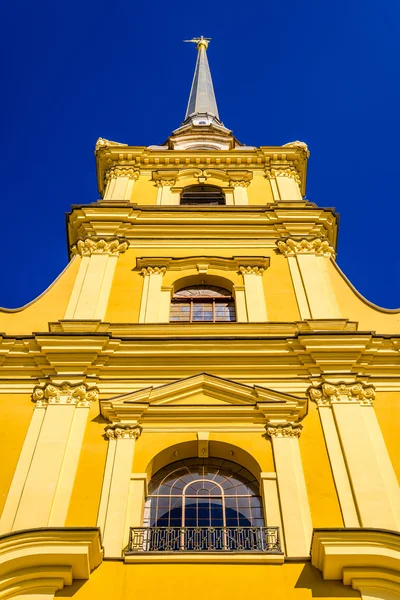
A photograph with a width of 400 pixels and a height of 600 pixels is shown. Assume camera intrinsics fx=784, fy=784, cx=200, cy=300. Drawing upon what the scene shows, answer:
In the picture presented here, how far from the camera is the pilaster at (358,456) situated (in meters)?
11.5

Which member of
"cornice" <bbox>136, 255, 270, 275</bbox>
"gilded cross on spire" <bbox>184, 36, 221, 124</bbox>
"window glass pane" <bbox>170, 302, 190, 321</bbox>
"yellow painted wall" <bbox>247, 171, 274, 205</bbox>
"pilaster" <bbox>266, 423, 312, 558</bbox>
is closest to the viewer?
"pilaster" <bbox>266, 423, 312, 558</bbox>

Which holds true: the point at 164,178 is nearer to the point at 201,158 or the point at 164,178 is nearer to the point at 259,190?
the point at 201,158

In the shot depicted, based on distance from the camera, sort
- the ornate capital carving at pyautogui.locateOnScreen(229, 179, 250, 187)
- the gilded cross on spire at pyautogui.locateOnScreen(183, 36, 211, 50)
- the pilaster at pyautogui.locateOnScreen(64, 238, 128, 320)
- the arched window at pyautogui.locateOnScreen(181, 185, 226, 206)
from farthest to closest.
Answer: the gilded cross on spire at pyautogui.locateOnScreen(183, 36, 211, 50), the ornate capital carving at pyautogui.locateOnScreen(229, 179, 250, 187), the arched window at pyautogui.locateOnScreen(181, 185, 226, 206), the pilaster at pyautogui.locateOnScreen(64, 238, 128, 320)

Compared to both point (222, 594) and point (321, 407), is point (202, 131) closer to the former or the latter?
point (321, 407)

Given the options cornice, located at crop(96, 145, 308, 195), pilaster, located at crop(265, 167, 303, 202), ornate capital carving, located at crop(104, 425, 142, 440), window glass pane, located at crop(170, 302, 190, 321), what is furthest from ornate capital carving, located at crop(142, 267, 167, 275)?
cornice, located at crop(96, 145, 308, 195)

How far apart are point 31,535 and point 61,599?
93cm

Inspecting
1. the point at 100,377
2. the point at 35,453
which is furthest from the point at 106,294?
the point at 35,453

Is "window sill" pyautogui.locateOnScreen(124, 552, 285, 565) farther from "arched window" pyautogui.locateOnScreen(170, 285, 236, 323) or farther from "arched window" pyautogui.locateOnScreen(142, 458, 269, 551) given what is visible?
"arched window" pyautogui.locateOnScreen(170, 285, 236, 323)

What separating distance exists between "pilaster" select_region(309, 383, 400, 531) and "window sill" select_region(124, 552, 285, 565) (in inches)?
57.6

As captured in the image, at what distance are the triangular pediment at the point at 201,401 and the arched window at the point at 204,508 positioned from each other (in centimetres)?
94

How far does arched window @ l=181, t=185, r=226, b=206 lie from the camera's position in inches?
952

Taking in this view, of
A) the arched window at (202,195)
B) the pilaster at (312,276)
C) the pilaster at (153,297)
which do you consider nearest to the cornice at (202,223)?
the pilaster at (312,276)

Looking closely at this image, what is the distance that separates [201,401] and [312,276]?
17.9ft

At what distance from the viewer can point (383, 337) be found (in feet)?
50.3
